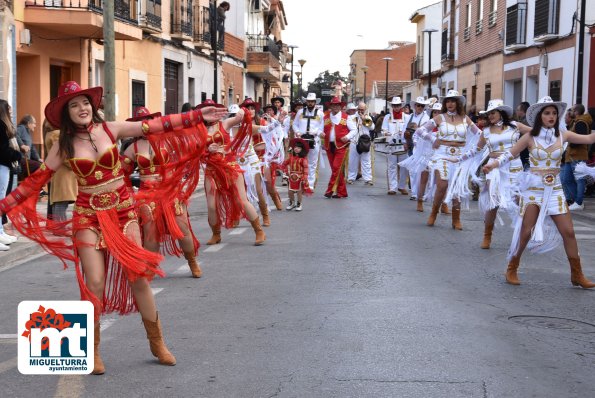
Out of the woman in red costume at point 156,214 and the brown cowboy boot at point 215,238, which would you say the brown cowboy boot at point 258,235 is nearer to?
the brown cowboy boot at point 215,238

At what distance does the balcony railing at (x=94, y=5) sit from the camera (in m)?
20.1

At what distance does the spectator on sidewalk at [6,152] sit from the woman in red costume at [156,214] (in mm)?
3046

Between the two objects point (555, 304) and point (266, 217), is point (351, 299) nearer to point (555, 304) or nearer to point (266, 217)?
point (555, 304)

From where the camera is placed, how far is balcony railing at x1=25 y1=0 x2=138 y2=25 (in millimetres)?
20078

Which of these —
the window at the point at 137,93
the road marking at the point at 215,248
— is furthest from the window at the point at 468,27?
the road marking at the point at 215,248

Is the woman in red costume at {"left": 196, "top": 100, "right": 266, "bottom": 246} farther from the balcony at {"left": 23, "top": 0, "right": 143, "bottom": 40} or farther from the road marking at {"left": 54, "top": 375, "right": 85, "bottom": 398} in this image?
the balcony at {"left": 23, "top": 0, "right": 143, "bottom": 40}

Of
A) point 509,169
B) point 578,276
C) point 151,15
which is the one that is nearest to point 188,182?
point 578,276

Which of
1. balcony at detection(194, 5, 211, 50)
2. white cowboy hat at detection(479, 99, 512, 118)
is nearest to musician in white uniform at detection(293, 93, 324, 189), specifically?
white cowboy hat at detection(479, 99, 512, 118)

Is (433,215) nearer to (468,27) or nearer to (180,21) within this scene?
(180,21)

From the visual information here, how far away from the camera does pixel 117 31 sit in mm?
22594

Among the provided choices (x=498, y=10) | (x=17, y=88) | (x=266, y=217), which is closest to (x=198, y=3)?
(x=498, y=10)

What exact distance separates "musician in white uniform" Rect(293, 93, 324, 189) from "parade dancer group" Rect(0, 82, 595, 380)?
1577 millimetres

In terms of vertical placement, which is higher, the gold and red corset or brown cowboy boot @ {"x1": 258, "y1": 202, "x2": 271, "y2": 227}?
the gold and red corset

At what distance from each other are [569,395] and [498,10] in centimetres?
3194
